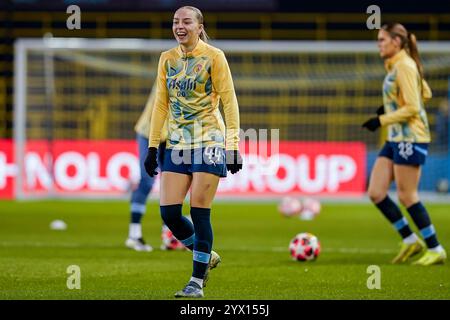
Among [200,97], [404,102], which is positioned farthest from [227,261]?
[200,97]

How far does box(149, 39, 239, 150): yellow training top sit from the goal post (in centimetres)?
1222

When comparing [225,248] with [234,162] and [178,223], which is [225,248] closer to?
[178,223]

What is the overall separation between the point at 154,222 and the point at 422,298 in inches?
320

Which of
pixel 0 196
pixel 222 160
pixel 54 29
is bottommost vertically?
pixel 0 196

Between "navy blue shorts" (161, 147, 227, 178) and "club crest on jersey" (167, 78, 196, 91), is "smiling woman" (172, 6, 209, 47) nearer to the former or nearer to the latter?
"club crest on jersey" (167, 78, 196, 91)

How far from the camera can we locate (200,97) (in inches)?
281

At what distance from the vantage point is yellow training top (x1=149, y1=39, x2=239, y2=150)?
708cm

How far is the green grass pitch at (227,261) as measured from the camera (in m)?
7.43

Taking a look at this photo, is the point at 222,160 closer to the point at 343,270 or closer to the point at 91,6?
the point at 343,270

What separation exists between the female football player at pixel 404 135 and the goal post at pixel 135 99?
962cm

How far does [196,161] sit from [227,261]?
2.83 meters

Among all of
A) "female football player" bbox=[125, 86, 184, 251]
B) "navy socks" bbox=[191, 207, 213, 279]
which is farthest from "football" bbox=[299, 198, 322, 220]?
"navy socks" bbox=[191, 207, 213, 279]
